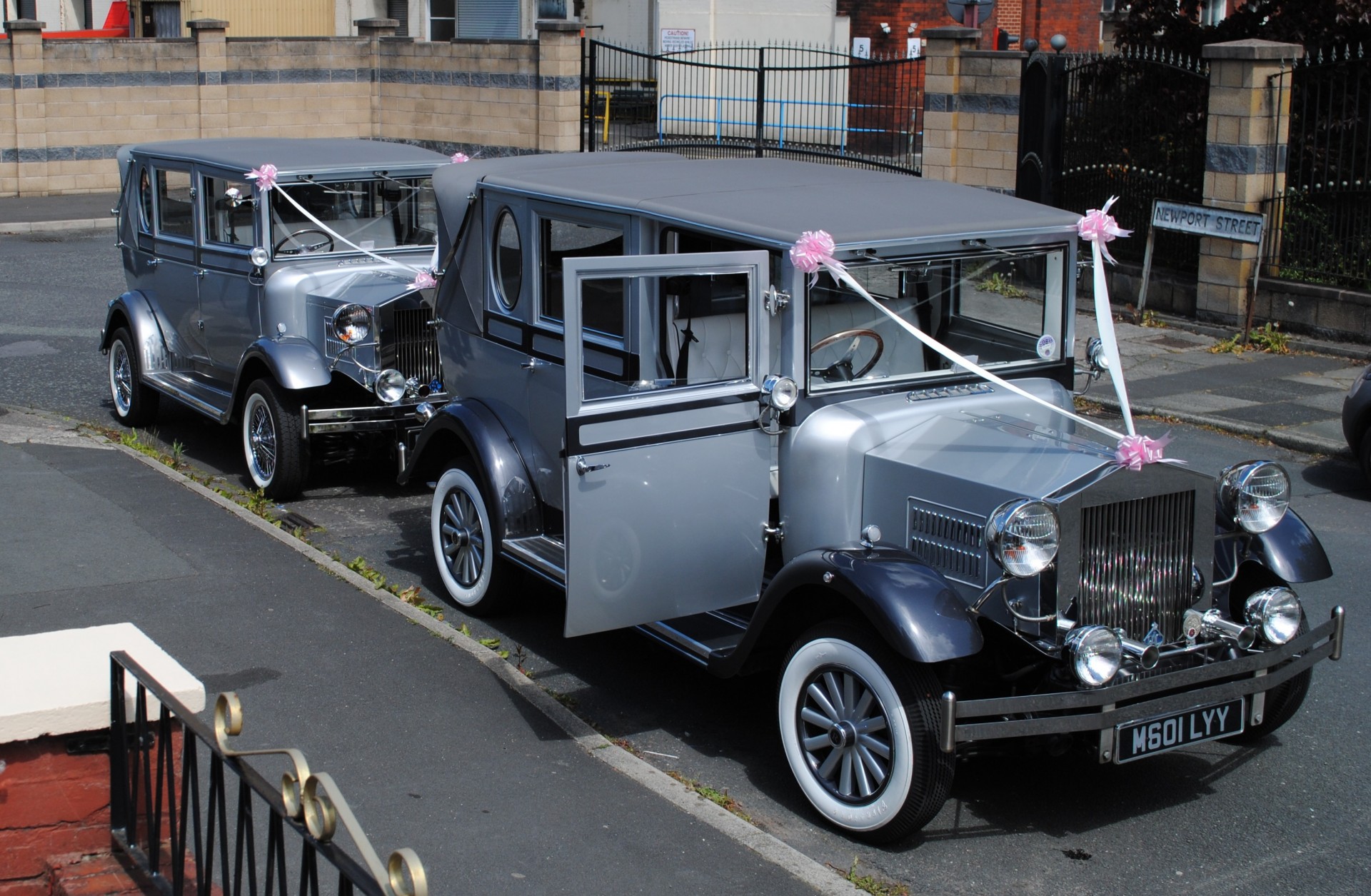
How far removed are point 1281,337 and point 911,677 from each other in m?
9.82

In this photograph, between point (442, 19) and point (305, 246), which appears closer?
point (305, 246)

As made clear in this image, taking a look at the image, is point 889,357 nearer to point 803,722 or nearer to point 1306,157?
point 803,722

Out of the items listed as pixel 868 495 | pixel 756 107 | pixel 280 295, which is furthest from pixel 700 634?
pixel 756 107

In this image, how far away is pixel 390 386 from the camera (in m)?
8.25

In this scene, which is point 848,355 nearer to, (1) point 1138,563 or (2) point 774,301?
(2) point 774,301

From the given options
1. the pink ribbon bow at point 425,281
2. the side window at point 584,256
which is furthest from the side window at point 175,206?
the side window at point 584,256

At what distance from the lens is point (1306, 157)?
1345cm

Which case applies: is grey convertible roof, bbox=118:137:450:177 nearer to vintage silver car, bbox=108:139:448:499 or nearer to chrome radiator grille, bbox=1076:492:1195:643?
vintage silver car, bbox=108:139:448:499

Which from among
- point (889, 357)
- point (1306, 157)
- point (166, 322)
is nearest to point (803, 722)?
point (889, 357)

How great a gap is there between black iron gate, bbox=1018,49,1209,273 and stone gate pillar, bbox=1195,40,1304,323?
15.5 inches

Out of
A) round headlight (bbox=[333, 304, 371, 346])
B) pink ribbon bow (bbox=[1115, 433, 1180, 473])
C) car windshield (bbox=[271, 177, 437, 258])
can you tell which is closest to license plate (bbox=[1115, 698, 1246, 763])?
pink ribbon bow (bbox=[1115, 433, 1180, 473])

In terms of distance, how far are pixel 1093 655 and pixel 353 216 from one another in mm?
6430

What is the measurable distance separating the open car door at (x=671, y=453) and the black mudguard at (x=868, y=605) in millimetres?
433

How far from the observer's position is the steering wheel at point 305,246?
9219mm
